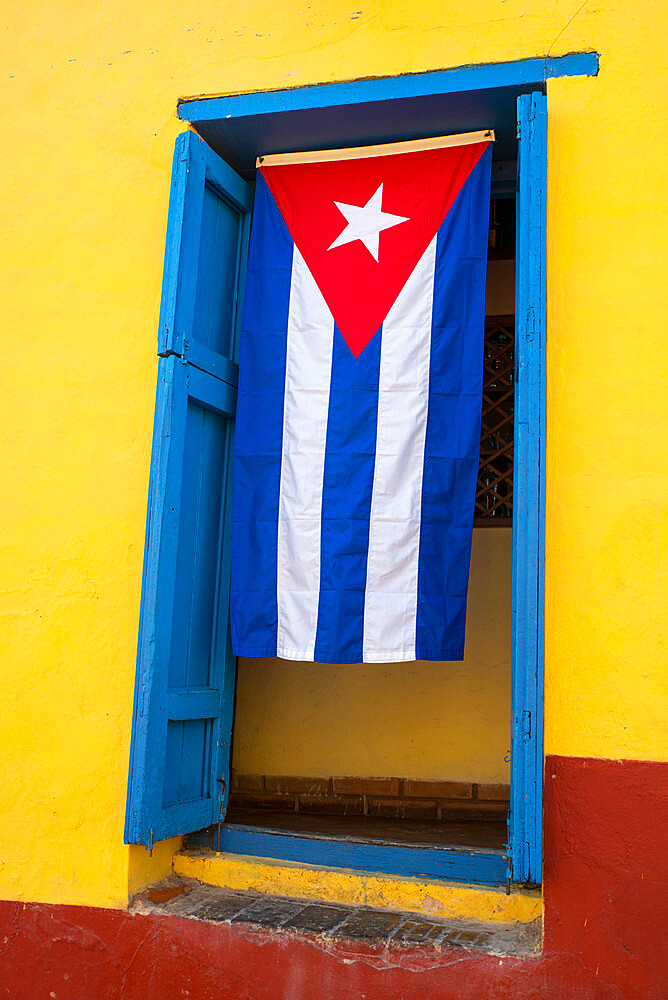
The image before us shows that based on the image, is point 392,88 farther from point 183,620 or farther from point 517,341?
point 183,620

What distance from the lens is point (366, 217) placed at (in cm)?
394

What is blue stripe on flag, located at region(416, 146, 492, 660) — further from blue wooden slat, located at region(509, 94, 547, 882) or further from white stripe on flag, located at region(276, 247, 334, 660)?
white stripe on flag, located at region(276, 247, 334, 660)

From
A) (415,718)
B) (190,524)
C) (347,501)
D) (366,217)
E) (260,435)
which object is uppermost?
(366,217)

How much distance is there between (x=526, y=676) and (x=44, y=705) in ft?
6.53

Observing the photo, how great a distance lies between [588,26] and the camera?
3.57m

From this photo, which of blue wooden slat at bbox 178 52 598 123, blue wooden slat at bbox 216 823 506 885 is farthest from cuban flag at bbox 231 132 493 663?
blue wooden slat at bbox 216 823 506 885

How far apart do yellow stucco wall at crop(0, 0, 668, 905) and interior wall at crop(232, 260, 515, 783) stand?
1.41 meters

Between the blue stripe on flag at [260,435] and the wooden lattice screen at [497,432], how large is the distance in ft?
5.19

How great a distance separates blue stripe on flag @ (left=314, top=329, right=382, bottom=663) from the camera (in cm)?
367

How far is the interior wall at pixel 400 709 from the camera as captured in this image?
15.9 feet

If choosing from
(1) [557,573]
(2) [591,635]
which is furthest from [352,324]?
(2) [591,635]

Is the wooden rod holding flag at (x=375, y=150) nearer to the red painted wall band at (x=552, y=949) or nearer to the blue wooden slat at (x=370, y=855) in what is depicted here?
the red painted wall band at (x=552, y=949)

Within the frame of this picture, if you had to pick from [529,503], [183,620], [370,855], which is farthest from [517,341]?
[370,855]

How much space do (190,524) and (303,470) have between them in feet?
1.73
